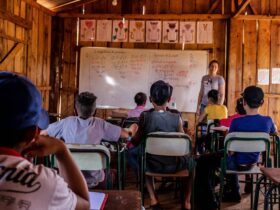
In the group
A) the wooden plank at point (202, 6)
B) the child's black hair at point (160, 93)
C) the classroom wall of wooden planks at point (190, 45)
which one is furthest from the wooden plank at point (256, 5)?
the child's black hair at point (160, 93)

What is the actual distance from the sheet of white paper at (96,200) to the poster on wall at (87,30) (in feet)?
21.7

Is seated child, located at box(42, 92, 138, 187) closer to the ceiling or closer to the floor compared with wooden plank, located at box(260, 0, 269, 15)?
closer to the floor

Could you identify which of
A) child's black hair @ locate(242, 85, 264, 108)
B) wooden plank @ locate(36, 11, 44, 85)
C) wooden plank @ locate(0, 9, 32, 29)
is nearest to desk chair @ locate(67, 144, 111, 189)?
child's black hair @ locate(242, 85, 264, 108)

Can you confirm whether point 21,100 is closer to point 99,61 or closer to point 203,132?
→ point 203,132

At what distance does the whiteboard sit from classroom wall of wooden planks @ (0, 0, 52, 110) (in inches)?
28.8

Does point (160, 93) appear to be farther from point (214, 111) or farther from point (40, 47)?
point (40, 47)

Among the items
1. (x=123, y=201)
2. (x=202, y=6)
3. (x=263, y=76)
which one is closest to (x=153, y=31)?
(x=202, y=6)

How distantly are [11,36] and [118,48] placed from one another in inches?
91.0

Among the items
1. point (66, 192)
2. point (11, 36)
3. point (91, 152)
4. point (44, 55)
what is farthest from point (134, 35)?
point (66, 192)

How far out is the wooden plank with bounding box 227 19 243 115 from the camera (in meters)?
7.44

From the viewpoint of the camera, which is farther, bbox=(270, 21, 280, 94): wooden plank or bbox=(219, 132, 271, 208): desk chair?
bbox=(270, 21, 280, 94): wooden plank

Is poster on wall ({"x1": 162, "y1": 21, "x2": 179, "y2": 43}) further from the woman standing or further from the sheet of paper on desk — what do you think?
the sheet of paper on desk

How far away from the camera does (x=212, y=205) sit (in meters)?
3.76

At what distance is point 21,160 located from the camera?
0.92m
